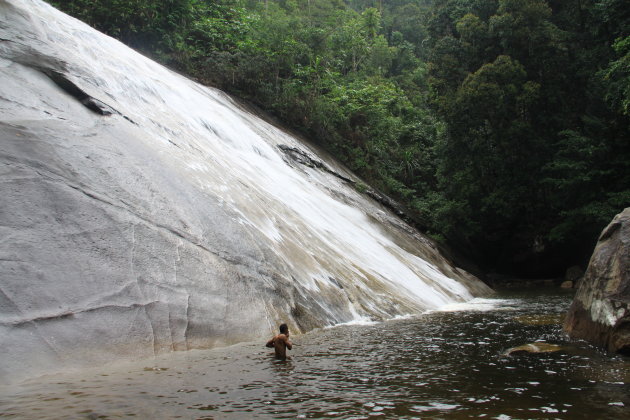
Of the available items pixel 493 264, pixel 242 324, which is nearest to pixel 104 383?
pixel 242 324

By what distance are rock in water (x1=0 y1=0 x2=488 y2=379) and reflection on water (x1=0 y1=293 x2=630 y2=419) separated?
0.75 m

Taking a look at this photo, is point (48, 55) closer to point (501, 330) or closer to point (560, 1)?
point (501, 330)

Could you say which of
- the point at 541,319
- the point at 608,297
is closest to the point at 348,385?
the point at 608,297

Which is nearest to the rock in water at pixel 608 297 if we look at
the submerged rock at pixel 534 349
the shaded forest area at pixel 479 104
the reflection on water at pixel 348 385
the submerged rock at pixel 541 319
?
the reflection on water at pixel 348 385

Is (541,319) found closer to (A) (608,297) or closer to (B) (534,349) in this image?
(A) (608,297)

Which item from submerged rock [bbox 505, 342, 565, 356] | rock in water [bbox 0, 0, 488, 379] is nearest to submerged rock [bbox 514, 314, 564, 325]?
rock in water [bbox 0, 0, 488, 379]

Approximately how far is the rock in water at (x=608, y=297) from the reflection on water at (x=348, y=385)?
1.45 ft

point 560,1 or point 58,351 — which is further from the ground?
point 560,1

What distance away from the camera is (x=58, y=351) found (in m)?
6.29

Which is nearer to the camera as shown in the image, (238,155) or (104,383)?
(104,383)

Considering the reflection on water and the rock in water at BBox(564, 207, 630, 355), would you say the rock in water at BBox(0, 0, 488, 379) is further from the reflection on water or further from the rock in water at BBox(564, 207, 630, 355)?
the rock in water at BBox(564, 207, 630, 355)

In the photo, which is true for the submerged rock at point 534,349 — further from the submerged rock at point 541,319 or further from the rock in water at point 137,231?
the rock in water at point 137,231

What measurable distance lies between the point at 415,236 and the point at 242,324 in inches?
663

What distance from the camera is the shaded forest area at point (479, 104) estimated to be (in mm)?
25219
